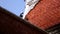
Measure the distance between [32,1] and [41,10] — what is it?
1.77 feet

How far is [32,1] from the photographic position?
3.39 m

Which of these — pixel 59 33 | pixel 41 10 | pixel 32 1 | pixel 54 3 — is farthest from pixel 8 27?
pixel 32 1

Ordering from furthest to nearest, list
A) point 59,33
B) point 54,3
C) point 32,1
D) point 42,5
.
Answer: point 32,1
point 42,5
point 54,3
point 59,33

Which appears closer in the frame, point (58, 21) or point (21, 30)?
point (21, 30)

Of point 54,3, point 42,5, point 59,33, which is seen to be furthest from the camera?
point 42,5

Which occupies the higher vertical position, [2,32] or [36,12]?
[36,12]

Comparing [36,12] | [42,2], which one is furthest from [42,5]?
[36,12]

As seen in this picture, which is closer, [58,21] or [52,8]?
[58,21]

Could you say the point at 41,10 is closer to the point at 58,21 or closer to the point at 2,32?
the point at 58,21

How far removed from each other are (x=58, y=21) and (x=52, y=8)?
0.35m

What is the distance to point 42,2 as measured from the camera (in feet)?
9.88

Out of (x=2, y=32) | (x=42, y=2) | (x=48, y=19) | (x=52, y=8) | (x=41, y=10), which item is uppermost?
A: (x=42, y=2)

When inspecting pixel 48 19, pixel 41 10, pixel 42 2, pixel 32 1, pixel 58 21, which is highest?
pixel 32 1

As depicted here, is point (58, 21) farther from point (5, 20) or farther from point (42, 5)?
point (5, 20)
